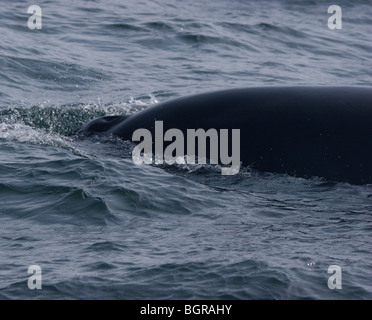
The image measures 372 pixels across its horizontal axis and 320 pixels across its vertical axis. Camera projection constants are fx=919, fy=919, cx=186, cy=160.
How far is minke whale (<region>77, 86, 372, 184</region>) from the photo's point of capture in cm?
932

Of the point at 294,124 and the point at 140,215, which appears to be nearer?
the point at 140,215

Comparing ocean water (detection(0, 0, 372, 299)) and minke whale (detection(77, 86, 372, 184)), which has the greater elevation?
minke whale (detection(77, 86, 372, 184))

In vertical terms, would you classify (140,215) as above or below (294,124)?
below

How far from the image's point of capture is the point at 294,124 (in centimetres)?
960

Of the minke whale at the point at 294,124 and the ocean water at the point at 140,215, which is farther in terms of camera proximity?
the minke whale at the point at 294,124

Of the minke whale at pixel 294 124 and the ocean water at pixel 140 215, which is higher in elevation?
the minke whale at pixel 294 124

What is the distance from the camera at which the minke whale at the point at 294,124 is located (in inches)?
367

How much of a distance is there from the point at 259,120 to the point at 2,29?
1290cm

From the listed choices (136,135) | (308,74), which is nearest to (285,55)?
(308,74)

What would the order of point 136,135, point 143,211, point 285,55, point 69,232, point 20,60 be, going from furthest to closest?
point 285,55, point 20,60, point 136,135, point 143,211, point 69,232

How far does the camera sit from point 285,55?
69.3 ft

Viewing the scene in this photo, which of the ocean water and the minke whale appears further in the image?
the minke whale
